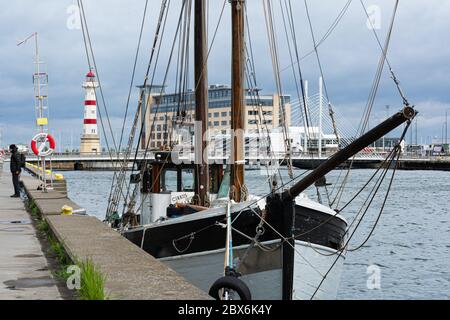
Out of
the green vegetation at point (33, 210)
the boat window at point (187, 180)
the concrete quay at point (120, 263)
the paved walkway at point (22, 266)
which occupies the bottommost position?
the paved walkway at point (22, 266)

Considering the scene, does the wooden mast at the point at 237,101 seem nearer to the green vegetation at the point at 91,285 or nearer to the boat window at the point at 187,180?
the boat window at the point at 187,180

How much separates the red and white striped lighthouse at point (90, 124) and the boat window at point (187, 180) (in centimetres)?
12455

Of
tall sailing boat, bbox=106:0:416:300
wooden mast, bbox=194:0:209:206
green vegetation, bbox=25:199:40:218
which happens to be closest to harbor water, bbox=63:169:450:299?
tall sailing boat, bbox=106:0:416:300

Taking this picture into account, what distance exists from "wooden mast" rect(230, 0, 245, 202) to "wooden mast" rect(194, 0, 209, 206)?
89cm

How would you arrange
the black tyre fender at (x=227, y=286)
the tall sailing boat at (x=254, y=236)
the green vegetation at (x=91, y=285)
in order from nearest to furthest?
1. the green vegetation at (x=91, y=285)
2. the black tyre fender at (x=227, y=286)
3. the tall sailing boat at (x=254, y=236)

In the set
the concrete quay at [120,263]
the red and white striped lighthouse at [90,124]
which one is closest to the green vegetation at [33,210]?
the concrete quay at [120,263]

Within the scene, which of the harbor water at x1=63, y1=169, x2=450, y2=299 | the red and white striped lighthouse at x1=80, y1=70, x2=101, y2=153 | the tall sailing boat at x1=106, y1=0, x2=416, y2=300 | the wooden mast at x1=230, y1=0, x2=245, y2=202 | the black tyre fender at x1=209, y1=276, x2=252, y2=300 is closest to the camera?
the black tyre fender at x1=209, y1=276, x2=252, y2=300

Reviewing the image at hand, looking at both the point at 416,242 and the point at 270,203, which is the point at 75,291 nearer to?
the point at 270,203

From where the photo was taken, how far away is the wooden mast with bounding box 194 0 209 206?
17.3m

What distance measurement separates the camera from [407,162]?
147m

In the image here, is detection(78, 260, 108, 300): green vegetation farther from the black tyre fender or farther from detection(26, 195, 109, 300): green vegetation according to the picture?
the black tyre fender

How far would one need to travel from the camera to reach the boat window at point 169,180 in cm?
1838

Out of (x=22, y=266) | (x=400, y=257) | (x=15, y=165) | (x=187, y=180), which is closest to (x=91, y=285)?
(x=22, y=266)
